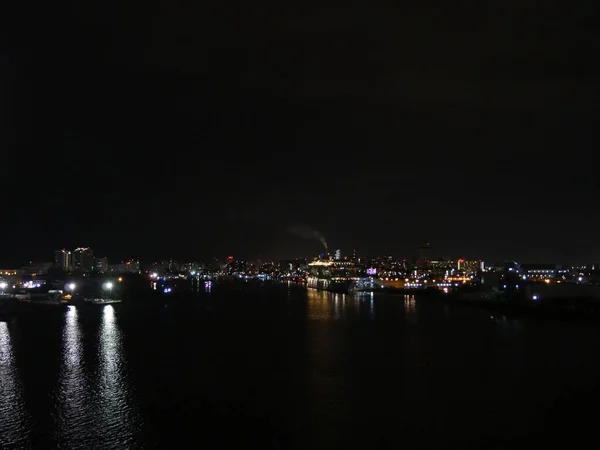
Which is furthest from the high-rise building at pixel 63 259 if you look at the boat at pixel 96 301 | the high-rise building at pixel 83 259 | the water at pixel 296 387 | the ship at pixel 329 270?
the water at pixel 296 387

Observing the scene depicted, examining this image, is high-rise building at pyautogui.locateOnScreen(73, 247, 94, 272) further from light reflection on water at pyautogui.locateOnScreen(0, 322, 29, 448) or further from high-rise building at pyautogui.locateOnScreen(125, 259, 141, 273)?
light reflection on water at pyautogui.locateOnScreen(0, 322, 29, 448)

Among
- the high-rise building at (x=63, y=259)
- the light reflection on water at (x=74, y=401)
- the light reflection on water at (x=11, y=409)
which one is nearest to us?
the light reflection on water at (x=11, y=409)

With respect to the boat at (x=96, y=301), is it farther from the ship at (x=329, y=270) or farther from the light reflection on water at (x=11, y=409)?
the ship at (x=329, y=270)

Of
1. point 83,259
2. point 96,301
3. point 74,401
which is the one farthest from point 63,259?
point 74,401

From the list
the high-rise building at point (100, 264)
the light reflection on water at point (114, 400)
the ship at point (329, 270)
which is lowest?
the ship at point (329, 270)

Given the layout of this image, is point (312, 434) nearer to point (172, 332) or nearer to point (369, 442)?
point (369, 442)

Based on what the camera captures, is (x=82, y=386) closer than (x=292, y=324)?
Yes

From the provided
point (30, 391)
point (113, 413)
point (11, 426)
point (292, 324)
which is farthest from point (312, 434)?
point (292, 324)
